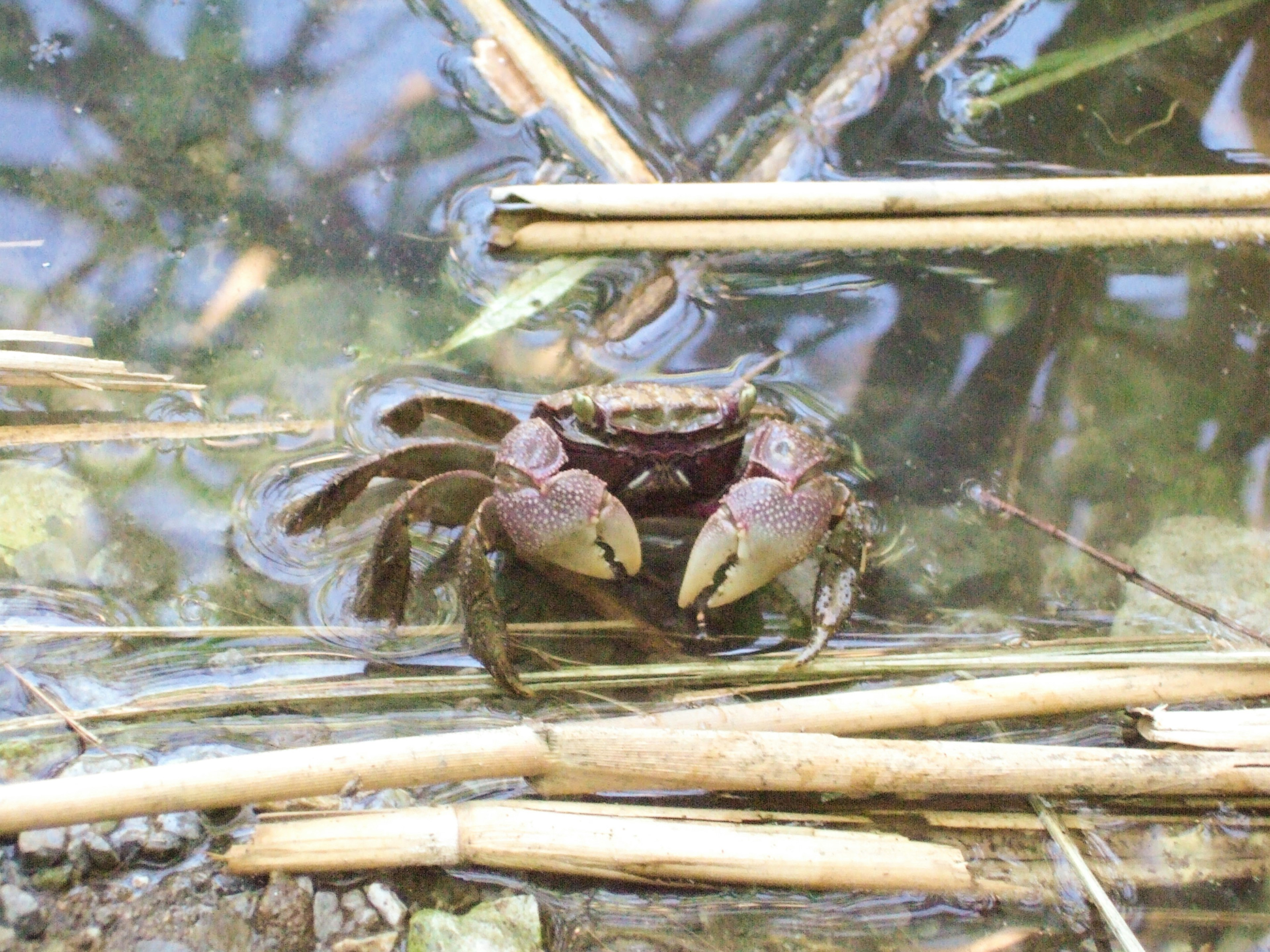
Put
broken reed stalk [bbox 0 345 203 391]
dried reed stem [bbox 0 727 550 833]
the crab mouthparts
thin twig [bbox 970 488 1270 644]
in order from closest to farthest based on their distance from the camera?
dried reed stem [bbox 0 727 550 833], the crab mouthparts, broken reed stalk [bbox 0 345 203 391], thin twig [bbox 970 488 1270 644]

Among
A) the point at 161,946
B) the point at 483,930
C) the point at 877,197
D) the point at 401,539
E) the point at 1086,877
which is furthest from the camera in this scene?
the point at 877,197

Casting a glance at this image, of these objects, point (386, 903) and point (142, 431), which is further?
point (142, 431)

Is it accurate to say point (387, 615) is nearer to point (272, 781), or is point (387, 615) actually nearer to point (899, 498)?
point (272, 781)

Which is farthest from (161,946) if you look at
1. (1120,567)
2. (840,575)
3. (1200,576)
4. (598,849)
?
(1200,576)

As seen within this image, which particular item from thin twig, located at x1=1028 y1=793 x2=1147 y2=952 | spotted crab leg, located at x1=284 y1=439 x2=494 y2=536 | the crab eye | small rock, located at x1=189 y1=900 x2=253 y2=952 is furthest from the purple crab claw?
small rock, located at x1=189 y1=900 x2=253 y2=952

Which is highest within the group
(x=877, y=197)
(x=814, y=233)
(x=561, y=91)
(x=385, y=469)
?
(x=561, y=91)

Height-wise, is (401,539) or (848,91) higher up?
(848,91)

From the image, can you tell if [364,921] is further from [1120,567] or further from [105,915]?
[1120,567]

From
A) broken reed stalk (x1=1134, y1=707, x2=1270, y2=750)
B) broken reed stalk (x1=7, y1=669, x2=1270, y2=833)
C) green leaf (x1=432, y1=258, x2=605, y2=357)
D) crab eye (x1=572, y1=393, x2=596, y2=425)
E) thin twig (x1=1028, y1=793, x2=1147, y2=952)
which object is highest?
green leaf (x1=432, y1=258, x2=605, y2=357)

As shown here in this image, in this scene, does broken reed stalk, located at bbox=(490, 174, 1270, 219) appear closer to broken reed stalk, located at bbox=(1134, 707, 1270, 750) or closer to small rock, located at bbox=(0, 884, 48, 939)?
broken reed stalk, located at bbox=(1134, 707, 1270, 750)
